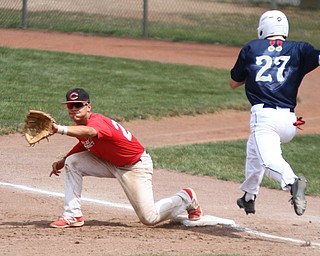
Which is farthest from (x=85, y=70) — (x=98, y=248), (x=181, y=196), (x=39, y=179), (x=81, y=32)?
(x=98, y=248)

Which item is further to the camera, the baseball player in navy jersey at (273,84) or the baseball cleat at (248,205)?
the baseball cleat at (248,205)

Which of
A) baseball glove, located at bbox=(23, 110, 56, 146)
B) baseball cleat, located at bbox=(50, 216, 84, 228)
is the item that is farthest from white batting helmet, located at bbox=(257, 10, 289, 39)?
baseball cleat, located at bbox=(50, 216, 84, 228)

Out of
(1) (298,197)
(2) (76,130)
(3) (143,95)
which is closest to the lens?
(2) (76,130)

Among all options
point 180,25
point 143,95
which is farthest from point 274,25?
point 180,25

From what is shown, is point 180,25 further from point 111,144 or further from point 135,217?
point 111,144

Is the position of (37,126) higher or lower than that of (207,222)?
higher

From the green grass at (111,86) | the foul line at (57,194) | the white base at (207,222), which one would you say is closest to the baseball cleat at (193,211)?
the white base at (207,222)

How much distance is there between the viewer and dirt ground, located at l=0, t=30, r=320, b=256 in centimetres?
709

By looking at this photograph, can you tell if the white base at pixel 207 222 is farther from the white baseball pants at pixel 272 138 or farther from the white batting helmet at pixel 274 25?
the white batting helmet at pixel 274 25

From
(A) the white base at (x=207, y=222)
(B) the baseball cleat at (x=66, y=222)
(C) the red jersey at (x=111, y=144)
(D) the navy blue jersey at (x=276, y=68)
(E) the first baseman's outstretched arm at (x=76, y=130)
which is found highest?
(D) the navy blue jersey at (x=276, y=68)

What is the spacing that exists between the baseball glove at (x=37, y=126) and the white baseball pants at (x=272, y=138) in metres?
1.80

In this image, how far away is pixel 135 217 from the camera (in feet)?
27.6

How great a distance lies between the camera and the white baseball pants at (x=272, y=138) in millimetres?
7453

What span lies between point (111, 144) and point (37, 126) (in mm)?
671
